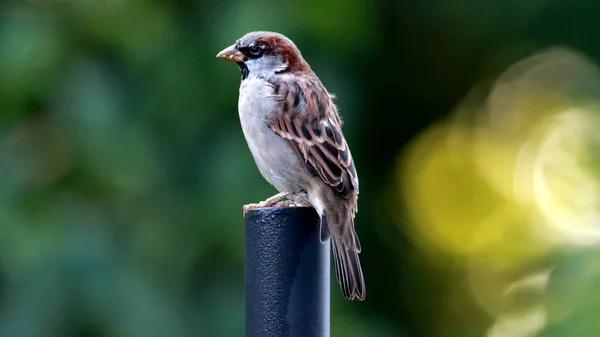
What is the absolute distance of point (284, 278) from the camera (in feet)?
6.55

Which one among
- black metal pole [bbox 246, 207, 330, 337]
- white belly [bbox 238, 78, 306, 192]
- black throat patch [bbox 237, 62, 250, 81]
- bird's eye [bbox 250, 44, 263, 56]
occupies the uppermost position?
bird's eye [bbox 250, 44, 263, 56]

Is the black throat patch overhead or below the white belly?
overhead

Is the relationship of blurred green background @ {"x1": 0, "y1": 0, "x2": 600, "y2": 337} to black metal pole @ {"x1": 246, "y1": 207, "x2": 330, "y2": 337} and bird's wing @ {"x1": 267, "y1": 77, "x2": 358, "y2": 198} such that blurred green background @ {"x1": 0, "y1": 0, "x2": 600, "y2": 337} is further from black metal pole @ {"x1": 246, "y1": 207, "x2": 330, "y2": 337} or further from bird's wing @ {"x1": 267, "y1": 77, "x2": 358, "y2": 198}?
black metal pole @ {"x1": 246, "y1": 207, "x2": 330, "y2": 337}

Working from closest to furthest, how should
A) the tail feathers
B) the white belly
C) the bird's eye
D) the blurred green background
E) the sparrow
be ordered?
the tail feathers → the sparrow → the white belly → the bird's eye → the blurred green background

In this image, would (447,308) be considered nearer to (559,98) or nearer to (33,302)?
(559,98)

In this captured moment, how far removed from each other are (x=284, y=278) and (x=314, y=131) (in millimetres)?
1024

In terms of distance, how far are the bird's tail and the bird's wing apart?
193 mm

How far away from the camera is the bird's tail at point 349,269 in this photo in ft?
8.19

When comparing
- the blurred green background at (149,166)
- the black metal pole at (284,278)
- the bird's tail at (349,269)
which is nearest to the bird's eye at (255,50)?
the blurred green background at (149,166)

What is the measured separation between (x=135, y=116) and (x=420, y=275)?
203 cm

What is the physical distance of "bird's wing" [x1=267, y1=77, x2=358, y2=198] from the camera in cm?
282

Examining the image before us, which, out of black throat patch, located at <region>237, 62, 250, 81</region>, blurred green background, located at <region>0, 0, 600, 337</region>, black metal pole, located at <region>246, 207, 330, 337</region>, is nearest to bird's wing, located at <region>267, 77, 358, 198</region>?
black throat patch, located at <region>237, 62, 250, 81</region>

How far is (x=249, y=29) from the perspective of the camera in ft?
12.7

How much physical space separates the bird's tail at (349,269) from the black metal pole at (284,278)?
Answer: 0.46 meters
